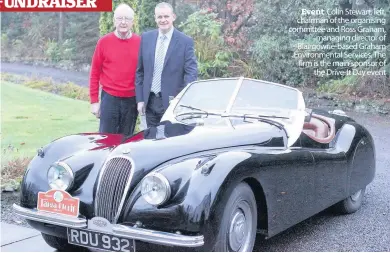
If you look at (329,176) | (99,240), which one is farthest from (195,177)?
(329,176)

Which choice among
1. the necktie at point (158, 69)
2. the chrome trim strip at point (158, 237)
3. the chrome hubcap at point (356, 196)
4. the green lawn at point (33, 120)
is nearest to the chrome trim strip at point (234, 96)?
the necktie at point (158, 69)

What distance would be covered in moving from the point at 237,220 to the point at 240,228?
0.21 feet

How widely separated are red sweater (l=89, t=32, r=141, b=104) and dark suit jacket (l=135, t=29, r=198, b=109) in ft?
0.58

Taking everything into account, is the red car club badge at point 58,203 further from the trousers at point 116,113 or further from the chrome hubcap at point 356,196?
the chrome hubcap at point 356,196

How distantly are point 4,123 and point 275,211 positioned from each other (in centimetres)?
419

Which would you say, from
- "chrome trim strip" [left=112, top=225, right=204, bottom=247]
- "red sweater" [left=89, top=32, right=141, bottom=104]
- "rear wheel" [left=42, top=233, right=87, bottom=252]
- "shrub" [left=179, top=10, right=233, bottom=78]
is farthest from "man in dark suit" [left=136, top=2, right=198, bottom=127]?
"shrub" [left=179, top=10, right=233, bottom=78]

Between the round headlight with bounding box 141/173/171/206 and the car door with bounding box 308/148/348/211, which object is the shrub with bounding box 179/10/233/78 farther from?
the round headlight with bounding box 141/173/171/206

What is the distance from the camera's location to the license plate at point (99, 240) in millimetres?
3221

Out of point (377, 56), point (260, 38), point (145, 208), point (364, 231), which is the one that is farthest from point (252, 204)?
point (260, 38)

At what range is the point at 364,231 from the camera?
15.3ft

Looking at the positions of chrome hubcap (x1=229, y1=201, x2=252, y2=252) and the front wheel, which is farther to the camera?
chrome hubcap (x1=229, y1=201, x2=252, y2=252)

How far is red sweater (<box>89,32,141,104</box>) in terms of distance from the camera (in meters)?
5.46

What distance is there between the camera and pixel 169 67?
5.29 meters

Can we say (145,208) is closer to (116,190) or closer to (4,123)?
(116,190)
